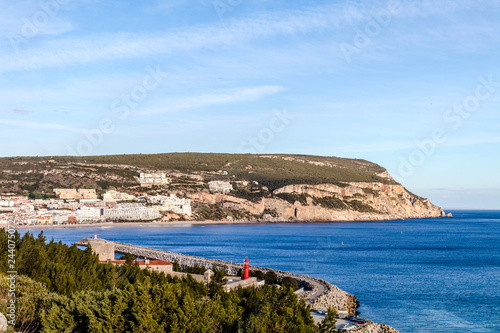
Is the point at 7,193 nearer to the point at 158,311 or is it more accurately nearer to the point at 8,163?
the point at 8,163

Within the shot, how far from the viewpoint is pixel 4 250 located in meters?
27.4

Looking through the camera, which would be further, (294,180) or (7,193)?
(294,180)

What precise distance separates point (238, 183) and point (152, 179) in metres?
24.4

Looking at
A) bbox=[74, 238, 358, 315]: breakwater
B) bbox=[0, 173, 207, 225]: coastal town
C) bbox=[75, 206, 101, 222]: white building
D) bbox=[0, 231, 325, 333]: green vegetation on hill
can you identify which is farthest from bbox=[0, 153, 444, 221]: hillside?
bbox=[0, 231, 325, 333]: green vegetation on hill

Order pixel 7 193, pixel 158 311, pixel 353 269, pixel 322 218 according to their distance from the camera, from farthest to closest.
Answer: pixel 322 218
pixel 7 193
pixel 353 269
pixel 158 311

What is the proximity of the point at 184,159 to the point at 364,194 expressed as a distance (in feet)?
193

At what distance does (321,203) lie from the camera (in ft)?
505

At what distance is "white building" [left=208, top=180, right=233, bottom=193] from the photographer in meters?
144

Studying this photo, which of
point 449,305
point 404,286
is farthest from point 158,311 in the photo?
point 404,286

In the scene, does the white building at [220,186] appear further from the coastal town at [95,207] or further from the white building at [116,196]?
the white building at [116,196]

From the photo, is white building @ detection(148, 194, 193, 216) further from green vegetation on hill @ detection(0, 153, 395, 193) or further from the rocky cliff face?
green vegetation on hill @ detection(0, 153, 395, 193)

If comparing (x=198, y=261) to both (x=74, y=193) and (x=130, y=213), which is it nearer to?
(x=130, y=213)

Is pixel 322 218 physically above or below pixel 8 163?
below

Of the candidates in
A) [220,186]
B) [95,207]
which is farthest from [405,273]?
[220,186]
